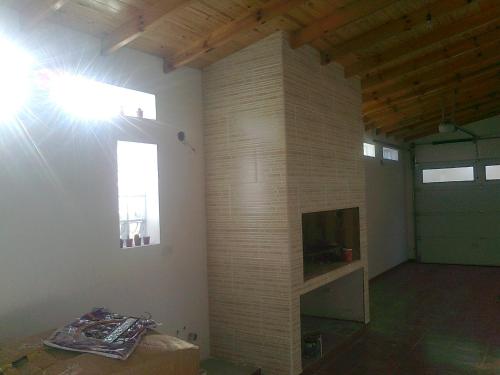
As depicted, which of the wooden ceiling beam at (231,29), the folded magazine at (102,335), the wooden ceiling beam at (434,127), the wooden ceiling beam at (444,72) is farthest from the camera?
the wooden ceiling beam at (434,127)

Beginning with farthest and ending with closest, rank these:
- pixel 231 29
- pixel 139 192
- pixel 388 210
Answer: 1. pixel 388 210
2. pixel 139 192
3. pixel 231 29

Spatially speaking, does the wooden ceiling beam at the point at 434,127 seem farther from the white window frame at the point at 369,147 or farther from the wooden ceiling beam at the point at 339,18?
the wooden ceiling beam at the point at 339,18

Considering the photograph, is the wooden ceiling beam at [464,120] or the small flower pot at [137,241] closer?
the small flower pot at [137,241]

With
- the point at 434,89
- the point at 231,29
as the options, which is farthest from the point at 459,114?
the point at 231,29

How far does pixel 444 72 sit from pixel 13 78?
4976mm

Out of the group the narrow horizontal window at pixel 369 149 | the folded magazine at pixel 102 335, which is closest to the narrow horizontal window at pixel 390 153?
the narrow horizontal window at pixel 369 149

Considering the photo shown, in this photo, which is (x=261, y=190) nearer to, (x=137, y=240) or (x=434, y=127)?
(x=137, y=240)

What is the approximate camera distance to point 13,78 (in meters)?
2.69

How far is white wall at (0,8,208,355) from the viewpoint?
2.67 m

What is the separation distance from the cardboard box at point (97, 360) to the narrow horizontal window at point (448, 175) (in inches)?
341

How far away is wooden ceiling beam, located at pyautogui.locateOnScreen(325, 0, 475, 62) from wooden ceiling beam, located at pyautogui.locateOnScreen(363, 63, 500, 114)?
A: 86.0 inches

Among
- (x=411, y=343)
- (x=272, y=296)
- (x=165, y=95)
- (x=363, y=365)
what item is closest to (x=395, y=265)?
(x=411, y=343)

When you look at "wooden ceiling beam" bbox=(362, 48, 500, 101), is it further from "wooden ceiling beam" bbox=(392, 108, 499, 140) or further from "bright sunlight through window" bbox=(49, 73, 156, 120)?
"bright sunlight through window" bbox=(49, 73, 156, 120)

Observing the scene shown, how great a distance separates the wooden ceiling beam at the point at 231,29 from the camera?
127 inches
